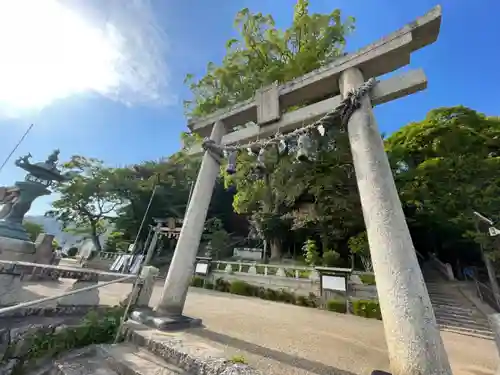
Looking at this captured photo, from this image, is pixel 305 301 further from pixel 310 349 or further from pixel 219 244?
pixel 219 244

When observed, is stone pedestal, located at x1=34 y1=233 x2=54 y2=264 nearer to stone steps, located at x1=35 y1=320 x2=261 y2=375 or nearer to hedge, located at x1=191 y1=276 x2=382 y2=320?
hedge, located at x1=191 y1=276 x2=382 y2=320

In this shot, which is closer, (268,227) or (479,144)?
(479,144)

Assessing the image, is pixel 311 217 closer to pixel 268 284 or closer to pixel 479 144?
pixel 268 284

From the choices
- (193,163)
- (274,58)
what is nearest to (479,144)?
(274,58)

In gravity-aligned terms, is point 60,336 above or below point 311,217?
below

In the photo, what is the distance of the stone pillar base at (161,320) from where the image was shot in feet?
12.1

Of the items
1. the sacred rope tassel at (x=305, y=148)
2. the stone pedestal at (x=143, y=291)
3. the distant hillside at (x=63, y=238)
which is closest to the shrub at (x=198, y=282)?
the distant hillside at (x=63, y=238)

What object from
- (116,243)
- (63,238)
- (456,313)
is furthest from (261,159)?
(63,238)

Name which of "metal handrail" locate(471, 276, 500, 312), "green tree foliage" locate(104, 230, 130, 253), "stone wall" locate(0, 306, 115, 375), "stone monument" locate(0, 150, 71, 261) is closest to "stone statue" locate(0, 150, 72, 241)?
"stone monument" locate(0, 150, 71, 261)

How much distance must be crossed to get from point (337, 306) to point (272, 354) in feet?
24.3

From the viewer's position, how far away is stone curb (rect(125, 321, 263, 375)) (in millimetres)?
2350

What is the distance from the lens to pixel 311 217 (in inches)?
591

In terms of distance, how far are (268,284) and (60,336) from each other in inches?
406

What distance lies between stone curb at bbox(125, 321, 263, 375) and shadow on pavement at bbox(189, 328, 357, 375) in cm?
64
